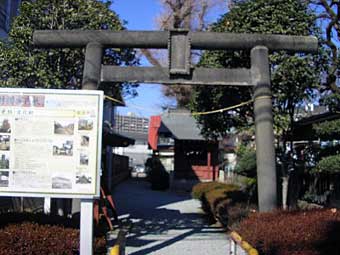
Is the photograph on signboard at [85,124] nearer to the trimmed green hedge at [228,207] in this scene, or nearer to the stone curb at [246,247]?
the stone curb at [246,247]

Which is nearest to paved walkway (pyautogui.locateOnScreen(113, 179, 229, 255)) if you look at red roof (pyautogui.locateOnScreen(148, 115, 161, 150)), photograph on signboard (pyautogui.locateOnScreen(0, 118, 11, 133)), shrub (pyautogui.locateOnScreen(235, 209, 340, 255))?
shrub (pyautogui.locateOnScreen(235, 209, 340, 255))

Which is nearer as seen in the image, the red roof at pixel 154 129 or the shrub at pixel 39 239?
the shrub at pixel 39 239

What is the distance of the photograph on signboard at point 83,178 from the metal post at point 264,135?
412 centimetres

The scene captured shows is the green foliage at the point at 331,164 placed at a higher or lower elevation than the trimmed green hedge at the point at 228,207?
higher

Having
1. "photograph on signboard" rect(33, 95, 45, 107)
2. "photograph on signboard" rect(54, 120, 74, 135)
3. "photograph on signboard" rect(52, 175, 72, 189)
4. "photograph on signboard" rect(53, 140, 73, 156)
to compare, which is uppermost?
"photograph on signboard" rect(33, 95, 45, 107)

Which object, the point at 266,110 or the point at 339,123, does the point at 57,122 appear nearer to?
the point at 266,110

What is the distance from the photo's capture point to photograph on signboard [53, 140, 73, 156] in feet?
23.6

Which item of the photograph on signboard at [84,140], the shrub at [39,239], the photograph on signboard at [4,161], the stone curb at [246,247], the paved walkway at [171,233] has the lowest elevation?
the paved walkway at [171,233]

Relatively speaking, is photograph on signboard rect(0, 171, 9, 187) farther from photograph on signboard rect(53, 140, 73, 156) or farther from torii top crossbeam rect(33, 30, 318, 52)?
torii top crossbeam rect(33, 30, 318, 52)

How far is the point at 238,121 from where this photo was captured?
14.8m

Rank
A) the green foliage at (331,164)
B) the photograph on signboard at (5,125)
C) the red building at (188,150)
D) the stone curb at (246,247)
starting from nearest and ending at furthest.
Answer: the stone curb at (246,247) < the photograph on signboard at (5,125) < the green foliage at (331,164) < the red building at (188,150)

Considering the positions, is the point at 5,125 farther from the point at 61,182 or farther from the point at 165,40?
the point at 165,40

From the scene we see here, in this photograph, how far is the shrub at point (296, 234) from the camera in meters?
6.85

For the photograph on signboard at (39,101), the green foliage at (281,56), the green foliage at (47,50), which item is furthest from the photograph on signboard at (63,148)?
the green foliage at (281,56)
